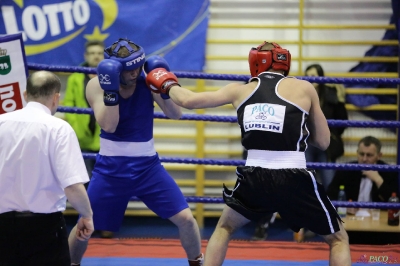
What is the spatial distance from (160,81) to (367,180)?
2672 mm

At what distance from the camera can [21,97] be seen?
4.27 m

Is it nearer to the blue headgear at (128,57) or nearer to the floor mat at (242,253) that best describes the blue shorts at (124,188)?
the blue headgear at (128,57)

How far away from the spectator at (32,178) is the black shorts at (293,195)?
2.91ft

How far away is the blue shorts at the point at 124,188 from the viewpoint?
12.1 ft

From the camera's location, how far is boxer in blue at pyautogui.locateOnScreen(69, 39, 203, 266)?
12.0 feet

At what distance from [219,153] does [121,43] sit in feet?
10.4

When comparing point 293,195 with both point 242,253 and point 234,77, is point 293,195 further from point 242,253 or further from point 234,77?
point 242,253

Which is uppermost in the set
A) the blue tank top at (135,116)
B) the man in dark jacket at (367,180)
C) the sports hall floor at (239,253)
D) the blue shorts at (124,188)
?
the blue tank top at (135,116)

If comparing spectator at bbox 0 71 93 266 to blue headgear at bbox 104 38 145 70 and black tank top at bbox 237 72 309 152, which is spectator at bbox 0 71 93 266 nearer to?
blue headgear at bbox 104 38 145 70

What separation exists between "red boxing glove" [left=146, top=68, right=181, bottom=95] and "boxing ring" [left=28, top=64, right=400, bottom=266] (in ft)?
2.97

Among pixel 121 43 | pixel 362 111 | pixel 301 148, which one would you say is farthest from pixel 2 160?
pixel 362 111

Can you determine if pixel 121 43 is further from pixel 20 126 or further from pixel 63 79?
pixel 63 79

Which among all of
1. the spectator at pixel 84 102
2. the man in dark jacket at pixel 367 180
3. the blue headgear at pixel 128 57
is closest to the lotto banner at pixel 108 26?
the spectator at pixel 84 102

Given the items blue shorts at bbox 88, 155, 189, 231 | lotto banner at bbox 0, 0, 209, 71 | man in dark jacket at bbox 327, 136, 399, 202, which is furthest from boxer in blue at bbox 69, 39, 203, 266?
lotto banner at bbox 0, 0, 209, 71
